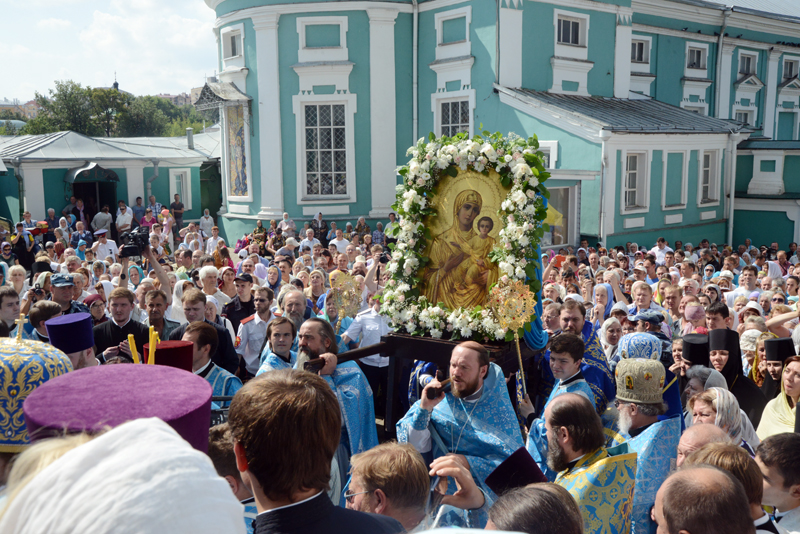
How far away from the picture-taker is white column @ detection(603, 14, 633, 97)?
20500mm

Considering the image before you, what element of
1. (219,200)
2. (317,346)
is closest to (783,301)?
(317,346)

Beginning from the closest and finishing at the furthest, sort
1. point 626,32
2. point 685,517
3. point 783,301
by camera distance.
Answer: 1. point 685,517
2. point 783,301
3. point 626,32

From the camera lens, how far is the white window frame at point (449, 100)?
1905 cm

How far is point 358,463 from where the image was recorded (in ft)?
9.61

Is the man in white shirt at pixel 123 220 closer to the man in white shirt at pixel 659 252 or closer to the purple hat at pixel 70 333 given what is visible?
the man in white shirt at pixel 659 252

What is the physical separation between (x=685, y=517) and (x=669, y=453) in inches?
67.0

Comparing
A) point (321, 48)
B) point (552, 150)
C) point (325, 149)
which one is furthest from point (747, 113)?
point (321, 48)

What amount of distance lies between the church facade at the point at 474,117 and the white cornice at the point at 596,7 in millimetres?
50

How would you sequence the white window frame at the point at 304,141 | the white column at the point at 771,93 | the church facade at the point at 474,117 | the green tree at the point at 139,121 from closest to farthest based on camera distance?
the church facade at the point at 474,117 < the white window frame at the point at 304,141 < the white column at the point at 771,93 < the green tree at the point at 139,121

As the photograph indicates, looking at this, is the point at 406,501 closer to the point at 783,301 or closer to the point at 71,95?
the point at 783,301

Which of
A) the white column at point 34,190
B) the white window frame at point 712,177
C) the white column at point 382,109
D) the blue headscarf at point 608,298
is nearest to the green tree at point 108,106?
the white column at point 34,190

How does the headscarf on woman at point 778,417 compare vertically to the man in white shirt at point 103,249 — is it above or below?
below

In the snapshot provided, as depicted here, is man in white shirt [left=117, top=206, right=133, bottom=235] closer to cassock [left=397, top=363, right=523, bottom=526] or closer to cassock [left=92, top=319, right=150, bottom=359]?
cassock [left=92, top=319, right=150, bottom=359]

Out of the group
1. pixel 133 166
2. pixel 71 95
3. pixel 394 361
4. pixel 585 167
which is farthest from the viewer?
pixel 71 95
